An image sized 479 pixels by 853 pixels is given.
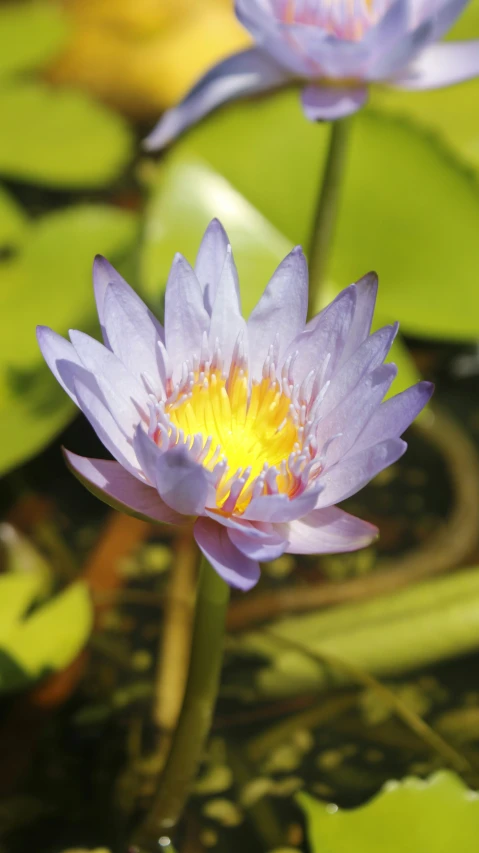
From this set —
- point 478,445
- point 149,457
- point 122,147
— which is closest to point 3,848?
point 149,457

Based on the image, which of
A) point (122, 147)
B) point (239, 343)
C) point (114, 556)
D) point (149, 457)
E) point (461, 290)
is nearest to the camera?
point (149, 457)

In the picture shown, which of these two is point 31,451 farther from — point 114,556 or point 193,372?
point 193,372

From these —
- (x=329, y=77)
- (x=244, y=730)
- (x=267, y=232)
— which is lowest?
(x=244, y=730)

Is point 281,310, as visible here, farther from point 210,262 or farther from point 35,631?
point 35,631

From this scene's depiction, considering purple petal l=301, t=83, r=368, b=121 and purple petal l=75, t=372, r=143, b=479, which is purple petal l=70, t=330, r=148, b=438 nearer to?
purple petal l=75, t=372, r=143, b=479

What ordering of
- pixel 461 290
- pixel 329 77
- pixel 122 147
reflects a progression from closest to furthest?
pixel 329 77
pixel 461 290
pixel 122 147

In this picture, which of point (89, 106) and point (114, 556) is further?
point (89, 106)

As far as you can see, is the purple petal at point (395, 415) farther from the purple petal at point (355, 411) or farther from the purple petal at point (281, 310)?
the purple petal at point (281, 310)
